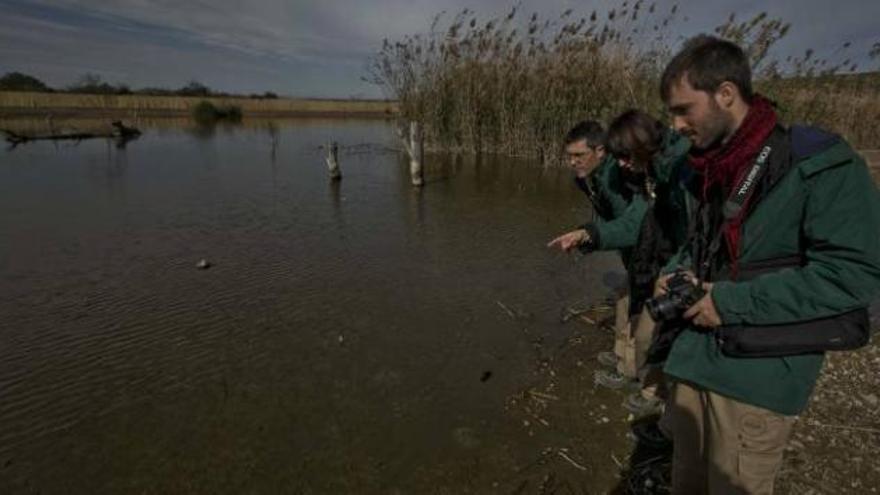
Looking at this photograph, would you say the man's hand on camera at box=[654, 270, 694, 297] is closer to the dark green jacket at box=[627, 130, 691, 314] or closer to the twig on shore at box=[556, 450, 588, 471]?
the dark green jacket at box=[627, 130, 691, 314]

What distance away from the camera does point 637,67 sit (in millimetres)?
13047

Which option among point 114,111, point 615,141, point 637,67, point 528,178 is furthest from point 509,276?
point 114,111

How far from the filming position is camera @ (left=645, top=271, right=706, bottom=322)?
1985mm

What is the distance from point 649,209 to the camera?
3.39m

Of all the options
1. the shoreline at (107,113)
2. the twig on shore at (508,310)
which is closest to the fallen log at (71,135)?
the shoreline at (107,113)

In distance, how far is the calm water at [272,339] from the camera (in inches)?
125

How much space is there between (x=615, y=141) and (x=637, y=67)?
438 inches

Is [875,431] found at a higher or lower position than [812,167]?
lower

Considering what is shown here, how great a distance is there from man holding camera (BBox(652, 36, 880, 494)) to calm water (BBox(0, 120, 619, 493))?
1.53 m

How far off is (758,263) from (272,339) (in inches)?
160

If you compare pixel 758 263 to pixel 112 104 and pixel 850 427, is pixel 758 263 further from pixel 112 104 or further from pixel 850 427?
pixel 112 104

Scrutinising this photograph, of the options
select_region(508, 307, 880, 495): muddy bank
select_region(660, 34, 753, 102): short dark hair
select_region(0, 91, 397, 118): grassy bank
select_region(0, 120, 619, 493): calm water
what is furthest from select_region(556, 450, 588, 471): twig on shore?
select_region(0, 91, 397, 118): grassy bank

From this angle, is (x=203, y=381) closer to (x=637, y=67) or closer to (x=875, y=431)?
(x=875, y=431)

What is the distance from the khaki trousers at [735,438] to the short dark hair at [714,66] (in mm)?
1161
